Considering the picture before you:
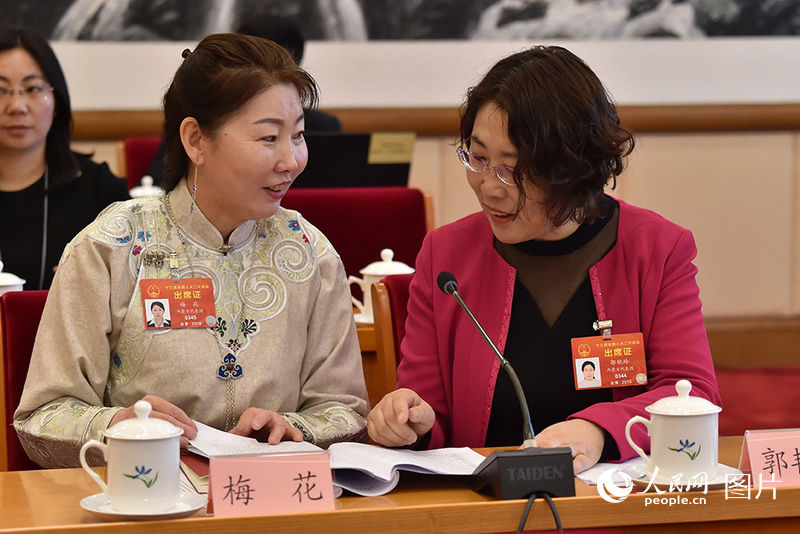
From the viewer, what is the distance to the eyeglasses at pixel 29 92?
3.19 m

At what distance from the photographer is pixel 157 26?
4508 mm

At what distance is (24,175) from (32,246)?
248mm

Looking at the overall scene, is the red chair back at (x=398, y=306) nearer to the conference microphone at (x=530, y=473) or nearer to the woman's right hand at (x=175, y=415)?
the woman's right hand at (x=175, y=415)

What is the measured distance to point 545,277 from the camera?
180cm

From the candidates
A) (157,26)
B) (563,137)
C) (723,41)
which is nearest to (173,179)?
(563,137)

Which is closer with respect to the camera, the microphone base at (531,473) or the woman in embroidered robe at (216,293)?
the microphone base at (531,473)

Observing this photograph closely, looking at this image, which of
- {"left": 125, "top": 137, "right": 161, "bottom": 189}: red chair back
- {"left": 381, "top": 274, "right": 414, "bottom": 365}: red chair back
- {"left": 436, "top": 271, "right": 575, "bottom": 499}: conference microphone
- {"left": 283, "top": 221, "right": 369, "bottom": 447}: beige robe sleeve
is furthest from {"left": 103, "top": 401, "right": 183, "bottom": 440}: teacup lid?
{"left": 125, "top": 137, "right": 161, "bottom": 189}: red chair back

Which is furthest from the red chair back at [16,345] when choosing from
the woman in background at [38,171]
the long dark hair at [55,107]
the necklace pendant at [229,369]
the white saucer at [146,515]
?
the long dark hair at [55,107]

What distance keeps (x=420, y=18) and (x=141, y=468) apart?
3729 mm

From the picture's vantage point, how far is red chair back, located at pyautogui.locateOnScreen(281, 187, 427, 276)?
9.91 feet

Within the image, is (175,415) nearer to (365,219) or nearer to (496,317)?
(496,317)

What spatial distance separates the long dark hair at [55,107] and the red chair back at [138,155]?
813 mm

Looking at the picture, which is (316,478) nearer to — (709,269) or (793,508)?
(793,508)

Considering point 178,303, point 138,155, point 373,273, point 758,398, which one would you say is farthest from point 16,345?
point 758,398
